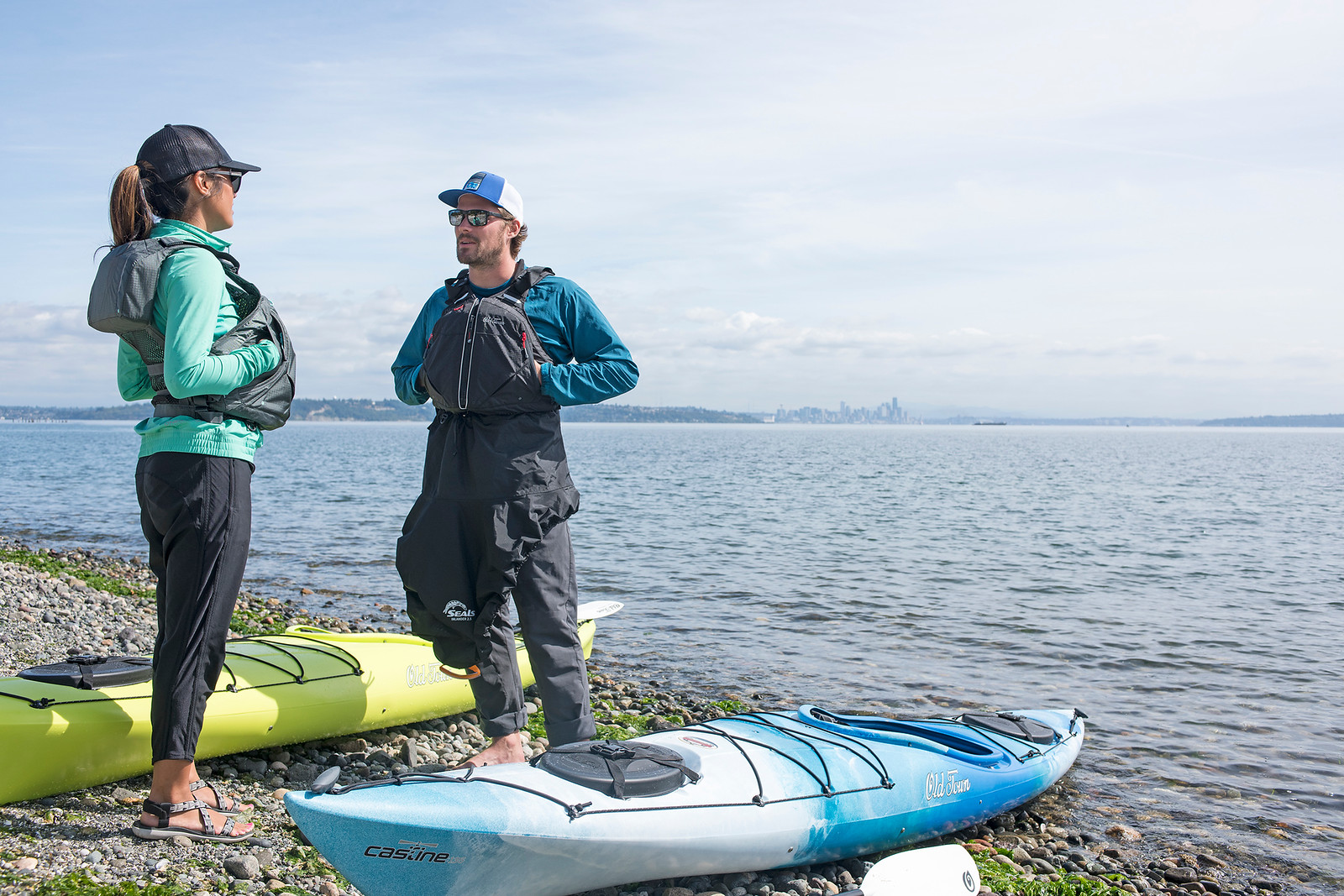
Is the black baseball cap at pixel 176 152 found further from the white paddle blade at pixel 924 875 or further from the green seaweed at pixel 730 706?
the green seaweed at pixel 730 706

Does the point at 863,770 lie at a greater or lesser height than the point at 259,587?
greater

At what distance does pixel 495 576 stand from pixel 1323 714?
761 centimetres

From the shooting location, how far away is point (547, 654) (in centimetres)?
390

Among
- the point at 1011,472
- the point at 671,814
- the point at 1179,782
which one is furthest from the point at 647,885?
the point at 1011,472

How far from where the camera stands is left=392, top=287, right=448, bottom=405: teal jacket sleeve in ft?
13.8

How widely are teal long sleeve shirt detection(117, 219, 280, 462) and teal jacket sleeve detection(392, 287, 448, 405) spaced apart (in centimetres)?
90

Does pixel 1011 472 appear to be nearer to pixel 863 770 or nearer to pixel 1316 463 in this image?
pixel 1316 463

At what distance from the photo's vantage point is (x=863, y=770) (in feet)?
14.0

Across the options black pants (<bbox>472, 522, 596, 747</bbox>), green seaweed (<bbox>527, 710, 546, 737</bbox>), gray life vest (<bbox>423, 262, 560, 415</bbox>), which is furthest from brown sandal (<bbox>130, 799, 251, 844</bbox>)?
green seaweed (<bbox>527, 710, 546, 737</bbox>)

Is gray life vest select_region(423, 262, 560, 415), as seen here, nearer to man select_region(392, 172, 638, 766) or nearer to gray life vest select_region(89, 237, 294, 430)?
man select_region(392, 172, 638, 766)

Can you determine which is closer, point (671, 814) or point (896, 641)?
point (671, 814)

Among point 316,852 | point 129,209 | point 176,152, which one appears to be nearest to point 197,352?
point 129,209

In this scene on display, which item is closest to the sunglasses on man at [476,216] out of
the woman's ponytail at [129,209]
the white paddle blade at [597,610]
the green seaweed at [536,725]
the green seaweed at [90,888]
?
the woman's ponytail at [129,209]

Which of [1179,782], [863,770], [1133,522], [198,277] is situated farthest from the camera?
[1133,522]
